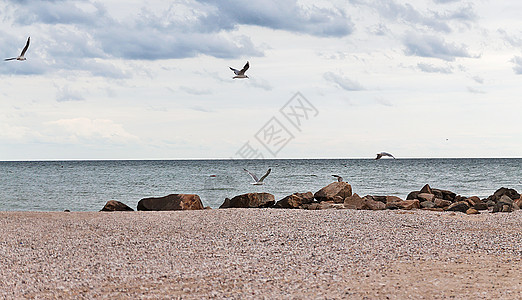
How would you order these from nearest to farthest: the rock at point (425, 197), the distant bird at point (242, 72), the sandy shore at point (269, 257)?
the sandy shore at point (269, 257) < the distant bird at point (242, 72) < the rock at point (425, 197)

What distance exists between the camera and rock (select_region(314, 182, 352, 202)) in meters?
22.2

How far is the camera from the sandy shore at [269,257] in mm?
7949

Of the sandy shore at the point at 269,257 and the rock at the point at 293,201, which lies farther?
the rock at the point at 293,201

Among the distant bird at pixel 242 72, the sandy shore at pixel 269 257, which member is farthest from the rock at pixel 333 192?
the distant bird at pixel 242 72

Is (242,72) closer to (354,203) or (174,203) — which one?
(174,203)

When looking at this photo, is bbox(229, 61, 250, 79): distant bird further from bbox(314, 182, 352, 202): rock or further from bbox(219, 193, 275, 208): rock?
bbox(314, 182, 352, 202): rock

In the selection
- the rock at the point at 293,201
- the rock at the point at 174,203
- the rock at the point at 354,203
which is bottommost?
the rock at the point at 174,203

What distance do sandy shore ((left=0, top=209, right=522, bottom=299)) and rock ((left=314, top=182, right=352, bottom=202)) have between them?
645 centimetres

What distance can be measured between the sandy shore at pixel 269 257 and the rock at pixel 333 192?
254 inches

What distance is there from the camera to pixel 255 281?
8320 mm

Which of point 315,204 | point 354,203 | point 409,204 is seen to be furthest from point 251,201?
point 409,204

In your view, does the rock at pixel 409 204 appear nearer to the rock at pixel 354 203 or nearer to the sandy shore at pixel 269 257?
the rock at pixel 354 203

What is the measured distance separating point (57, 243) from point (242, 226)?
169 inches

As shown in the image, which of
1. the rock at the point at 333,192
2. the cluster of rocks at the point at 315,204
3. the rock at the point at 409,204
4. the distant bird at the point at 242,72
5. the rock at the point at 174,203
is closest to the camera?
the distant bird at the point at 242,72
